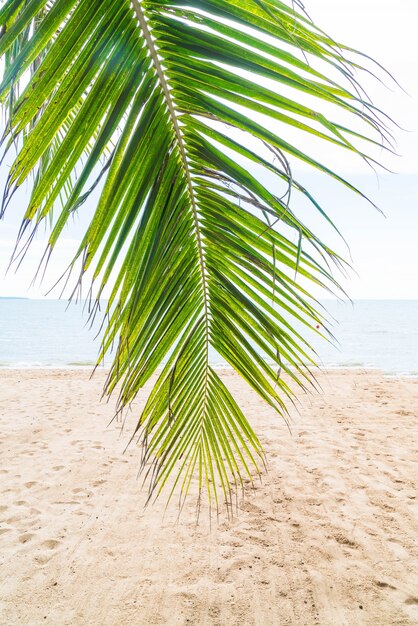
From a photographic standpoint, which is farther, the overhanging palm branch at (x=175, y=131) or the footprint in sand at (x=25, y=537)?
the footprint in sand at (x=25, y=537)

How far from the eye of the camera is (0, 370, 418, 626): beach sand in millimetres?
2350

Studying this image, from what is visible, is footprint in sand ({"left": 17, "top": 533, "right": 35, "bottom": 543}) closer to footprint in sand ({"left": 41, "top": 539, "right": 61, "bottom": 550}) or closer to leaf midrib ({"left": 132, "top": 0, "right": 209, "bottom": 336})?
footprint in sand ({"left": 41, "top": 539, "right": 61, "bottom": 550})

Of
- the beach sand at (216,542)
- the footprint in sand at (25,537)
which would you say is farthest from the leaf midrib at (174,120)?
the footprint in sand at (25,537)

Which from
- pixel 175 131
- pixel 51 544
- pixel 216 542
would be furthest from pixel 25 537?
pixel 175 131

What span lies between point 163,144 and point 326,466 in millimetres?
4260

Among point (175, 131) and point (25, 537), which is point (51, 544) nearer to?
point (25, 537)

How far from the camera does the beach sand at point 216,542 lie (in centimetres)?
235

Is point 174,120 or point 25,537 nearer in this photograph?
point 174,120

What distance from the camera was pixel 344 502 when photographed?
11.7 feet

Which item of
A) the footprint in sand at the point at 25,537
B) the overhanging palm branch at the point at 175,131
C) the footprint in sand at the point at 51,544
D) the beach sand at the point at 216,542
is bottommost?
the footprint in sand at the point at 25,537

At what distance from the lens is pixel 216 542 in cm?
296

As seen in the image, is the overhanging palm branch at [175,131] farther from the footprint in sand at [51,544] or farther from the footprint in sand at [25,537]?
the footprint in sand at [25,537]

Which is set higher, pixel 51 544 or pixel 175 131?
pixel 175 131

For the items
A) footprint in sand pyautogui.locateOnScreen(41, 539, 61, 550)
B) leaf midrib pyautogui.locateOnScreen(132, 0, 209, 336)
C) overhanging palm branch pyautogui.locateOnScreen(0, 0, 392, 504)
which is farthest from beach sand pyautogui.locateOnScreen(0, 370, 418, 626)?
leaf midrib pyautogui.locateOnScreen(132, 0, 209, 336)
